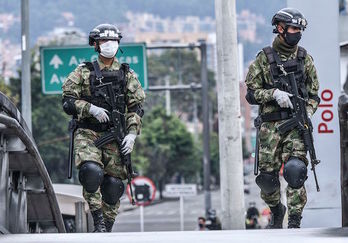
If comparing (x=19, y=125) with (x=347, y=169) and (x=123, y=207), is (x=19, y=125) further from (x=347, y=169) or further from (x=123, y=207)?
(x=123, y=207)

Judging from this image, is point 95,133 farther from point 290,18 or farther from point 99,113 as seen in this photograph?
point 290,18

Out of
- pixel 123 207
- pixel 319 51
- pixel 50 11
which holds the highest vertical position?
pixel 50 11

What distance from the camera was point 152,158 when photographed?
347 feet

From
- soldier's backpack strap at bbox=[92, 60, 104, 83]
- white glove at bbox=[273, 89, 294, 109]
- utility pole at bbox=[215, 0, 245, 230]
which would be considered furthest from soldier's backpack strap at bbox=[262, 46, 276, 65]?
utility pole at bbox=[215, 0, 245, 230]

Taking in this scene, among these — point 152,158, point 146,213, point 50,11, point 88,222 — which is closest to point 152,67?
point 152,158

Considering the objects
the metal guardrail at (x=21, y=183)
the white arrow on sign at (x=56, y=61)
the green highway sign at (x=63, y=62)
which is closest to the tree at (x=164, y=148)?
the green highway sign at (x=63, y=62)

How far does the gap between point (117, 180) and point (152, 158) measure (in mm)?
96157

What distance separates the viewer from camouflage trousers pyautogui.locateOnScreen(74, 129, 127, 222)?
367 inches

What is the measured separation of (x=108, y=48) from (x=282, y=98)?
1.36 metres

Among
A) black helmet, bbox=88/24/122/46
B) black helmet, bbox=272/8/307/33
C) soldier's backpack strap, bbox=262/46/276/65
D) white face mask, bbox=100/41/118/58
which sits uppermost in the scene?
black helmet, bbox=272/8/307/33

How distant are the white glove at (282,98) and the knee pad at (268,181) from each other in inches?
23.0

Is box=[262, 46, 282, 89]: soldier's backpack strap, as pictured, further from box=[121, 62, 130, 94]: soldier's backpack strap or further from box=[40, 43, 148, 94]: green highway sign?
box=[40, 43, 148, 94]: green highway sign

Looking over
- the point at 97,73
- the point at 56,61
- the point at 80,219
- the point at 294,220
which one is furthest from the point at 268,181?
the point at 56,61

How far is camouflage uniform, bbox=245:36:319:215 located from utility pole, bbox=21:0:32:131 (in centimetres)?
1234
